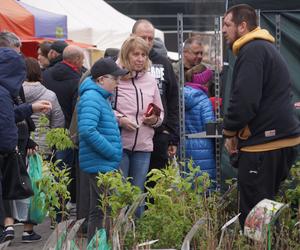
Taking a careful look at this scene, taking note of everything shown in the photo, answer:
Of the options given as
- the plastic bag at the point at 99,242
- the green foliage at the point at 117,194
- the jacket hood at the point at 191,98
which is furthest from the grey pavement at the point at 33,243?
the plastic bag at the point at 99,242

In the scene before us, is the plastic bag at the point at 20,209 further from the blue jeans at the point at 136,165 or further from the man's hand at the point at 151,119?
the man's hand at the point at 151,119

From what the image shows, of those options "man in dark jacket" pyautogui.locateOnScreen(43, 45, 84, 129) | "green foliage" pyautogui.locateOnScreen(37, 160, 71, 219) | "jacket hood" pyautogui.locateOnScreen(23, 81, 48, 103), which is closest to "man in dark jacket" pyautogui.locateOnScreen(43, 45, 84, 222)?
"man in dark jacket" pyautogui.locateOnScreen(43, 45, 84, 129)

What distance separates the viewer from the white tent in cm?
1852

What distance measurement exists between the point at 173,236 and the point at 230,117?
1267mm

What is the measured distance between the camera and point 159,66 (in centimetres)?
824

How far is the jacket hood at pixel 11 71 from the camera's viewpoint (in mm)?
7621

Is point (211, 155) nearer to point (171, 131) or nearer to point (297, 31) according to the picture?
point (171, 131)

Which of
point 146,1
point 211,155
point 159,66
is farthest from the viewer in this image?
point 146,1

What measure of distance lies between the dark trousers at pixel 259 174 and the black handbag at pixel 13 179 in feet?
7.31

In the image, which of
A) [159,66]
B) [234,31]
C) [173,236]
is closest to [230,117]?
[234,31]

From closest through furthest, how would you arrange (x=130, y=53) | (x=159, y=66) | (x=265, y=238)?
(x=265, y=238) < (x=130, y=53) < (x=159, y=66)

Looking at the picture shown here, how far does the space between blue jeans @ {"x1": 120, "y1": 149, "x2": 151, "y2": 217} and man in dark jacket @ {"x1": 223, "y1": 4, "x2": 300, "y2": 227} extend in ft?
3.81

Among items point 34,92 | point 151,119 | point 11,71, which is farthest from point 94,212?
point 34,92

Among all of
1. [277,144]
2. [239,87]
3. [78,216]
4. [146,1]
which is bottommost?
[78,216]
